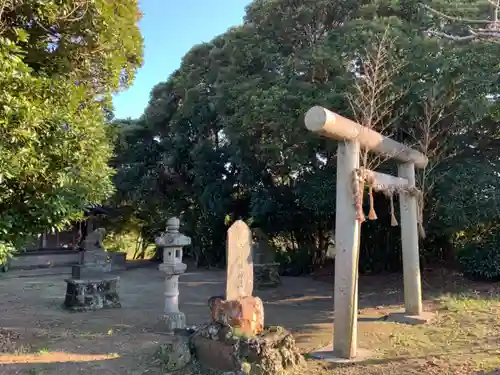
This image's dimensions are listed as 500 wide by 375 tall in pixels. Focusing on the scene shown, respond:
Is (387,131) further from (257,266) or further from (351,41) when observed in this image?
(257,266)

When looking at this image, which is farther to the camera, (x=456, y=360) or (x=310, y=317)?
(x=310, y=317)

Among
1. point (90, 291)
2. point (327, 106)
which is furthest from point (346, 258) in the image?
point (90, 291)

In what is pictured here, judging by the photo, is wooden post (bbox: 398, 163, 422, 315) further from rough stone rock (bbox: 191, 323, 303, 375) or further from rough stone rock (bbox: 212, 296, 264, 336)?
rough stone rock (bbox: 212, 296, 264, 336)

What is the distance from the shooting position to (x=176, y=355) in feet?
18.0

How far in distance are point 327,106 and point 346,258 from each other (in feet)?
15.2

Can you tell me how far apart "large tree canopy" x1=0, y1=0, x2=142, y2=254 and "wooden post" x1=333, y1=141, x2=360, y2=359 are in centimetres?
317

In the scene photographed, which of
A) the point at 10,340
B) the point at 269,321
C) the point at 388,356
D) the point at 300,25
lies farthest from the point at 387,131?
the point at 10,340

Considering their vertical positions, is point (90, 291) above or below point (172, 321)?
above

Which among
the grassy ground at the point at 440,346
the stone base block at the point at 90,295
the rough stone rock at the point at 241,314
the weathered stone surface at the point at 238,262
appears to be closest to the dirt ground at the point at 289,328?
the grassy ground at the point at 440,346

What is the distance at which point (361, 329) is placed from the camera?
771cm

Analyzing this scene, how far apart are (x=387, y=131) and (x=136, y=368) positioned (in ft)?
25.1

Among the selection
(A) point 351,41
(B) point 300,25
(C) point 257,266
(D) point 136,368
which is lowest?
(D) point 136,368

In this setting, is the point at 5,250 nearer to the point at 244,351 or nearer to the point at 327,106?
the point at 244,351

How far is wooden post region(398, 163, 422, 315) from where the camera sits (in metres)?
8.34
